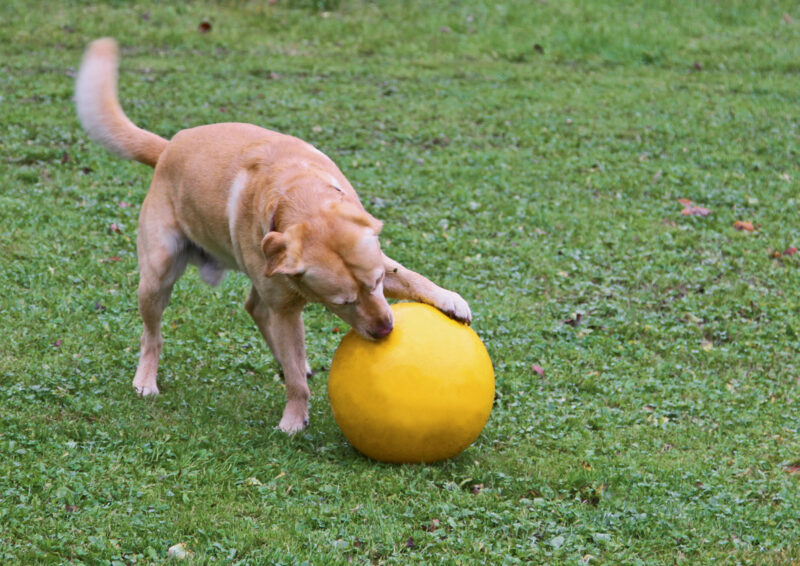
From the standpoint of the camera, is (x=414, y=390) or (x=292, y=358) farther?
(x=292, y=358)

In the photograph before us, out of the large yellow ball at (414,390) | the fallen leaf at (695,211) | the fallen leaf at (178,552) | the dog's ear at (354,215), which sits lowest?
the fallen leaf at (695,211)

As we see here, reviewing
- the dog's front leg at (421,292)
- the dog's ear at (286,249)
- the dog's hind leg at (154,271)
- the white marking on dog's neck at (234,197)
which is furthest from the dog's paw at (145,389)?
the dog's ear at (286,249)

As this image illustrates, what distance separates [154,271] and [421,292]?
6.11 ft

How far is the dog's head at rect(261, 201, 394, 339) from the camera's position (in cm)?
487

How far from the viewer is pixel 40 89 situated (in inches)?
522

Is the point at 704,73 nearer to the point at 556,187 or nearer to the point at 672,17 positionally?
the point at 672,17

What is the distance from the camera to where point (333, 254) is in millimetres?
4891

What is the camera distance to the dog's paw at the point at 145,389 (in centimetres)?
632

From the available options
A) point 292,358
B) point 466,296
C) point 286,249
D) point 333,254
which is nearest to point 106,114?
point 292,358

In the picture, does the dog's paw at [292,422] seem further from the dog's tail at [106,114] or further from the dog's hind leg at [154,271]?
the dog's tail at [106,114]

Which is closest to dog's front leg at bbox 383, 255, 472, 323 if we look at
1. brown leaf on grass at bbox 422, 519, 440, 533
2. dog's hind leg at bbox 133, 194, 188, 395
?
brown leaf on grass at bbox 422, 519, 440, 533

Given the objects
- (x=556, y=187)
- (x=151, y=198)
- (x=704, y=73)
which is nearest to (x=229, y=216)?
(x=151, y=198)

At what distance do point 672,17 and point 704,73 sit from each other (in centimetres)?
261

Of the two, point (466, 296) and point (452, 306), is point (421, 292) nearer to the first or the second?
point (452, 306)
